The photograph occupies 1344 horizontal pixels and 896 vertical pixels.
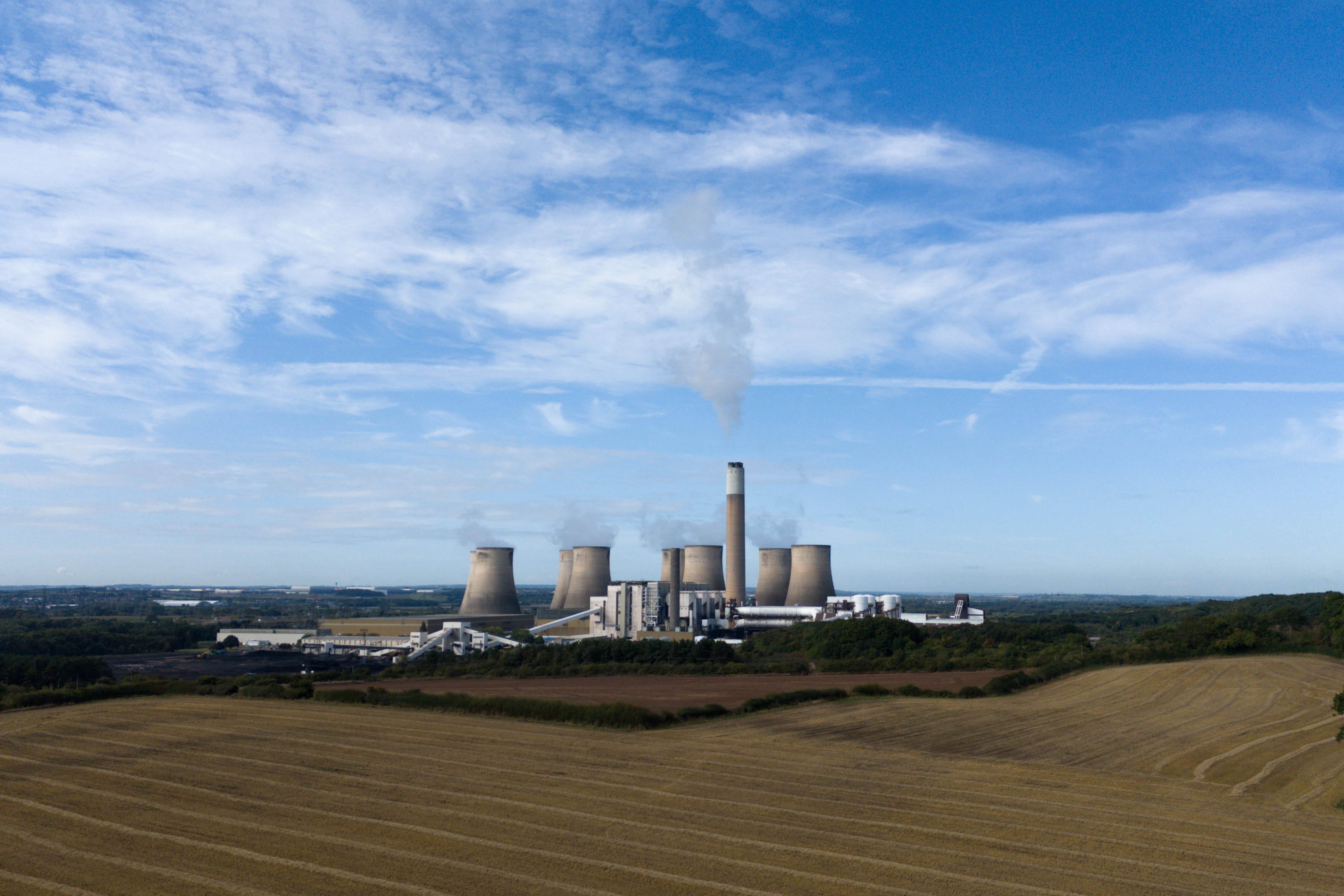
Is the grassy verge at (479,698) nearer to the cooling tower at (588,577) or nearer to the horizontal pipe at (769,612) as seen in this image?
the horizontal pipe at (769,612)

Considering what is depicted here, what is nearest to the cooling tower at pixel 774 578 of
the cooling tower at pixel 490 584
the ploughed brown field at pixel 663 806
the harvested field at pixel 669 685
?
the cooling tower at pixel 490 584

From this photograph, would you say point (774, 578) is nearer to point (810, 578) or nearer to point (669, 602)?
point (810, 578)

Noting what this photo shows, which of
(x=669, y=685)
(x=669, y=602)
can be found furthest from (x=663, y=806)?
(x=669, y=602)

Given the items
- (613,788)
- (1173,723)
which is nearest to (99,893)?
(613,788)

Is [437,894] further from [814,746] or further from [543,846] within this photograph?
[814,746]

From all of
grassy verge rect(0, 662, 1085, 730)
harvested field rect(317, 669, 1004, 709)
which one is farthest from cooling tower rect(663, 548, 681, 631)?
grassy verge rect(0, 662, 1085, 730)

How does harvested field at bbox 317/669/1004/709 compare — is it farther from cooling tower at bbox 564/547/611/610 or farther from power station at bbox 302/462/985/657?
cooling tower at bbox 564/547/611/610

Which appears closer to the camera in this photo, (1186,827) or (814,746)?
(1186,827)
